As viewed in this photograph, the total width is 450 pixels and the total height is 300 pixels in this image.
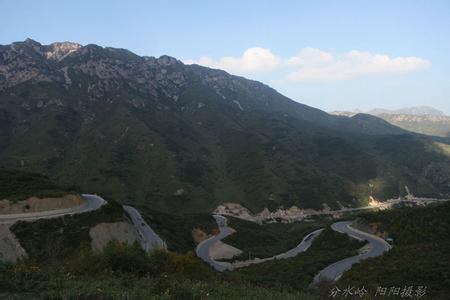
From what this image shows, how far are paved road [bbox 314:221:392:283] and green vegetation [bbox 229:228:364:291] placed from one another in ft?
4.41

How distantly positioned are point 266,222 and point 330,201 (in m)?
45.3

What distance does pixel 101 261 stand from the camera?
28.1 metres

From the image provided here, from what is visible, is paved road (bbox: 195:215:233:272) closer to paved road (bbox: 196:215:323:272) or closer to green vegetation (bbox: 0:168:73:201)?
paved road (bbox: 196:215:323:272)

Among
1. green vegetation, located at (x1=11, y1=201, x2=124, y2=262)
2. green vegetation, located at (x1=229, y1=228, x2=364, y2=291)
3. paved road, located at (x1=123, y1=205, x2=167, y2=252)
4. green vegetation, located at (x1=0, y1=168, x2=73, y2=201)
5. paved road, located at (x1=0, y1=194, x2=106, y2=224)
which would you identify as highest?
green vegetation, located at (x1=0, y1=168, x2=73, y2=201)

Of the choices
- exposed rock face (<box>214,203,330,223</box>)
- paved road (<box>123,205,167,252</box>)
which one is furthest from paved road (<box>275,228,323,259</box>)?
exposed rock face (<box>214,203,330,223</box>)

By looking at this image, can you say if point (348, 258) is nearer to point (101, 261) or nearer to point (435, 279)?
point (435, 279)

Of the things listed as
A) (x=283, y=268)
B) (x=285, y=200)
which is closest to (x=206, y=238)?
(x=283, y=268)

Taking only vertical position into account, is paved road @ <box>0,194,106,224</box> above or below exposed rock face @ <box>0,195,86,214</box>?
below

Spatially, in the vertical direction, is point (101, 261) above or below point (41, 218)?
above

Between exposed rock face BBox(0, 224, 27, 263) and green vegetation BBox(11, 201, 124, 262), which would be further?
green vegetation BBox(11, 201, 124, 262)

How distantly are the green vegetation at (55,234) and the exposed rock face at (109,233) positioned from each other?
943mm

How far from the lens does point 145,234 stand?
8338 centimetres

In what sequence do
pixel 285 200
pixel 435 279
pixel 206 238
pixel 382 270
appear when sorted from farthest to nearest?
pixel 285 200, pixel 206 238, pixel 382 270, pixel 435 279

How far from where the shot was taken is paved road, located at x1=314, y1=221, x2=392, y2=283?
172 feet
